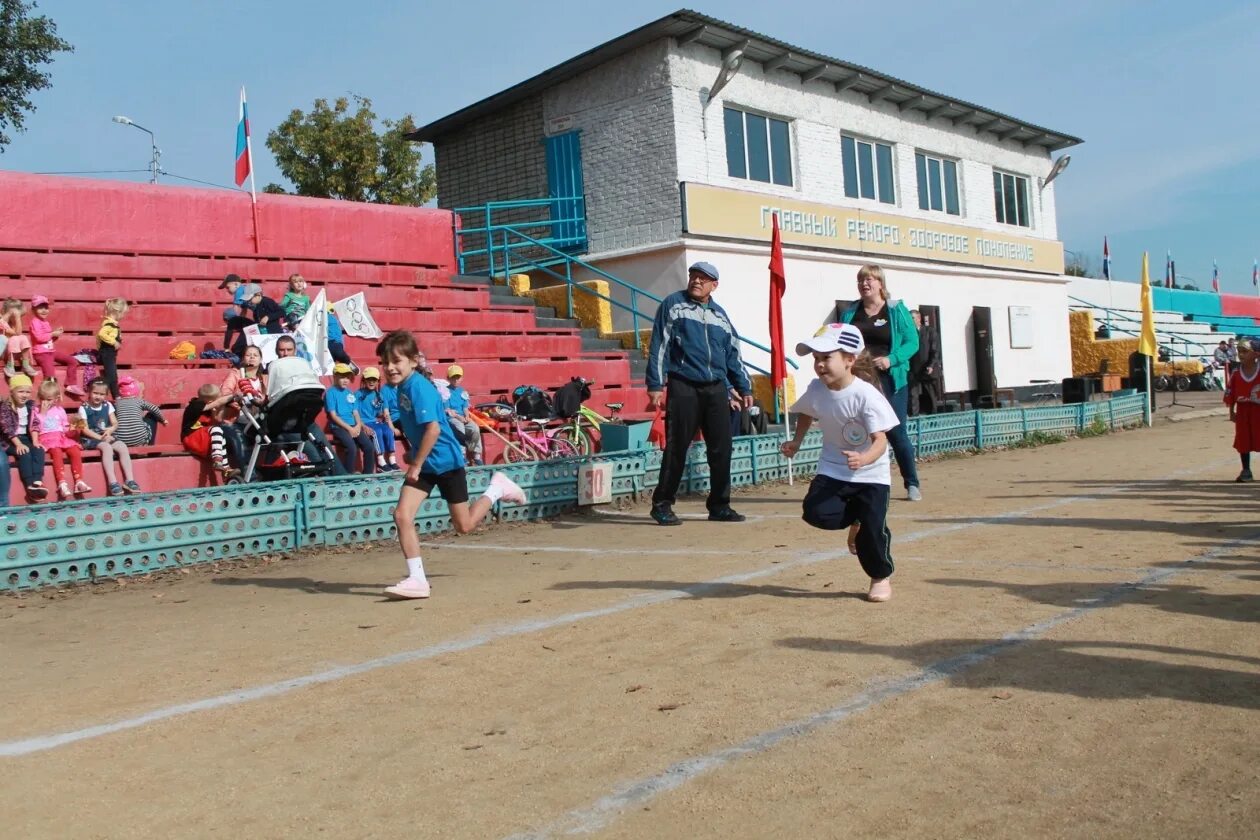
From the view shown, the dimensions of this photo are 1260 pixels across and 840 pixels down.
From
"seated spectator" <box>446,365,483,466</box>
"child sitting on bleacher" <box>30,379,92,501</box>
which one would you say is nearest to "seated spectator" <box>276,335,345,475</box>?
"seated spectator" <box>446,365,483,466</box>

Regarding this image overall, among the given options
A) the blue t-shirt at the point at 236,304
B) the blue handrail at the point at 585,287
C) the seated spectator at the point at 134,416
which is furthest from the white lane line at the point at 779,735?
the blue handrail at the point at 585,287

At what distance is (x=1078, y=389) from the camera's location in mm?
24516

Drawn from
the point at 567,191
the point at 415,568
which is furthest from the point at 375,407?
the point at 567,191

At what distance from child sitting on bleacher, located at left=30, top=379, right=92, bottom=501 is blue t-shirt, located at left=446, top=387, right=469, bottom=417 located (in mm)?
3850

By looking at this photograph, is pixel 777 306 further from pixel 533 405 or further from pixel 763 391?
pixel 763 391

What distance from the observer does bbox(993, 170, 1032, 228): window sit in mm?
29281

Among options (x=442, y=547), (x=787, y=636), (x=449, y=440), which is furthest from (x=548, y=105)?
(x=787, y=636)

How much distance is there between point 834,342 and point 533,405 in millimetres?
8903

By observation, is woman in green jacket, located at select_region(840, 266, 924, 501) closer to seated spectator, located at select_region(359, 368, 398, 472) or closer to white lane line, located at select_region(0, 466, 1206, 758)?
white lane line, located at select_region(0, 466, 1206, 758)

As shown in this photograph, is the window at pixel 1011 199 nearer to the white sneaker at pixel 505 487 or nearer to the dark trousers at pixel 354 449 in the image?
the dark trousers at pixel 354 449

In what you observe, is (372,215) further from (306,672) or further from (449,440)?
(306,672)

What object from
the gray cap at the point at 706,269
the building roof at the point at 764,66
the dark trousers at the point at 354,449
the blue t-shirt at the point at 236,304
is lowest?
the dark trousers at the point at 354,449

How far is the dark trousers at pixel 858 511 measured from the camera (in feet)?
20.0

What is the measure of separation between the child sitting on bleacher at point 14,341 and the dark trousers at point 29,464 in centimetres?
143
